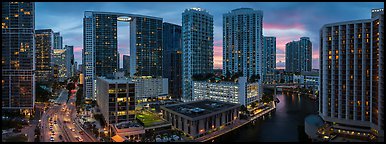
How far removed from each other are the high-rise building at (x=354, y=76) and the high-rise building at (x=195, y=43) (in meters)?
19.1

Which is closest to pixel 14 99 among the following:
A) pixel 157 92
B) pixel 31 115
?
pixel 31 115

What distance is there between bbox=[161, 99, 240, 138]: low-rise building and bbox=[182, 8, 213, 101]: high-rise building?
12.0 metres

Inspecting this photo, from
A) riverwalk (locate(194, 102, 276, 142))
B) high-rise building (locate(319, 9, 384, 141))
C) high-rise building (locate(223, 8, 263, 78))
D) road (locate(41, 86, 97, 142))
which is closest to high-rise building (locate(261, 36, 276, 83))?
high-rise building (locate(223, 8, 263, 78))

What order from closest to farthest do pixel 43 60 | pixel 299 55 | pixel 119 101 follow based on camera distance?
pixel 119 101 → pixel 43 60 → pixel 299 55

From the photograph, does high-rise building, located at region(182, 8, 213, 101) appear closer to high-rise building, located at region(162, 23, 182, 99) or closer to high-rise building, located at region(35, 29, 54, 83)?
high-rise building, located at region(162, 23, 182, 99)

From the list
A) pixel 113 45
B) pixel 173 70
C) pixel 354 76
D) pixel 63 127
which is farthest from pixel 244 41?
pixel 63 127

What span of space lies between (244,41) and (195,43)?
12624 millimetres

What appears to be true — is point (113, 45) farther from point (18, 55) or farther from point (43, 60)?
point (43, 60)

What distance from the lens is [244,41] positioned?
43.9m

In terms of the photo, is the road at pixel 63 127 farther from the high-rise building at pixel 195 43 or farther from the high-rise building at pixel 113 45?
the high-rise building at pixel 195 43

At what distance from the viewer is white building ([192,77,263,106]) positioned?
28.9 meters

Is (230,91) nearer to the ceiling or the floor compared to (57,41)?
nearer to the floor

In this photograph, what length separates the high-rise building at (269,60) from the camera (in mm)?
63594

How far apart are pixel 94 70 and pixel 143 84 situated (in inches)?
438
